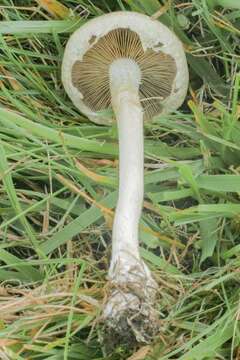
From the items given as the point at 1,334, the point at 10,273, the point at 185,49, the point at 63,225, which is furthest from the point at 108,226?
the point at 185,49

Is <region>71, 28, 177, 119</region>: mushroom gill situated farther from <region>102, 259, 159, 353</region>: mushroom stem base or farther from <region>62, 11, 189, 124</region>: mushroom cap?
<region>102, 259, 159, 353</region>: mushroom stem base

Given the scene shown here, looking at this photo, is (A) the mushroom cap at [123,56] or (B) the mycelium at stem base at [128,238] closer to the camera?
(B) the mycelium at stem base at [128,238]

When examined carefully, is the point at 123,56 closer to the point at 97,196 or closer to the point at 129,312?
the point at 97,196

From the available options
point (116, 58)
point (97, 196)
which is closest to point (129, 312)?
point (97, 196)

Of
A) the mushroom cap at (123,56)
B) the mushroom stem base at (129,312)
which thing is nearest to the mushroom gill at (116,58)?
the mushroom cap at (123,56)

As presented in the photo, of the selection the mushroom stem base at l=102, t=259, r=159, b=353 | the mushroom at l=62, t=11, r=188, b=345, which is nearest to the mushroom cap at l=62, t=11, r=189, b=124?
the mushroom at l=62, t=11, r=188, b=345

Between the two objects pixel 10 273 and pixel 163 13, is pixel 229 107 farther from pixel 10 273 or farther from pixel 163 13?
pixel 10 273

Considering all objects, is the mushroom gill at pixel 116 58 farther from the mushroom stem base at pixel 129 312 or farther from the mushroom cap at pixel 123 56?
the mushroom stem base at pixel 129 312
